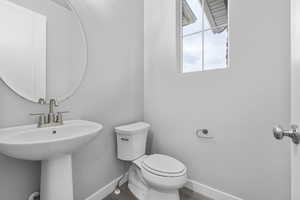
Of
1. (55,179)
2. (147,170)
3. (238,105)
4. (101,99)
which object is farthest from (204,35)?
(55,179)

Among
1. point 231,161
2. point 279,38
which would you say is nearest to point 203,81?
point 279,38

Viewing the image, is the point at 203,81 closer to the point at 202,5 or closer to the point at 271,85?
the point at 271,85

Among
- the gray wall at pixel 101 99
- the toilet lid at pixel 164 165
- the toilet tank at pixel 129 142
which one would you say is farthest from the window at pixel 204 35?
the toilet lid at pixel 164 165

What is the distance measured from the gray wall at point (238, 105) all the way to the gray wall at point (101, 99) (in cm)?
36

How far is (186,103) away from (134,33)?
1.05 metres

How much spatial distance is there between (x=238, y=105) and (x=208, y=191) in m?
0.91

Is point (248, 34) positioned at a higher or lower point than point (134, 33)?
lower

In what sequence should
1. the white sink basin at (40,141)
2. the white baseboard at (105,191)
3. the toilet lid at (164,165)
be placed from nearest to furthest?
the white sink basin at (40,141) < the toilet lid at (164,165) < the white baseboard at (105,191)

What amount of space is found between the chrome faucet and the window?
133 centimetres

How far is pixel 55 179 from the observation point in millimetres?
913

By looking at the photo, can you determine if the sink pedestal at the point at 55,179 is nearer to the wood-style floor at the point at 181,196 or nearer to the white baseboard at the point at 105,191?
the white baseboard at the point at 105,191

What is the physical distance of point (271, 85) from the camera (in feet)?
3.82

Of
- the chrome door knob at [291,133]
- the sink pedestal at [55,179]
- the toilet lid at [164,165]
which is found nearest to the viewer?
the chrome door knob at [291,133]

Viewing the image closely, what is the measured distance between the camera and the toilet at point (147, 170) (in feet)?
3.99
